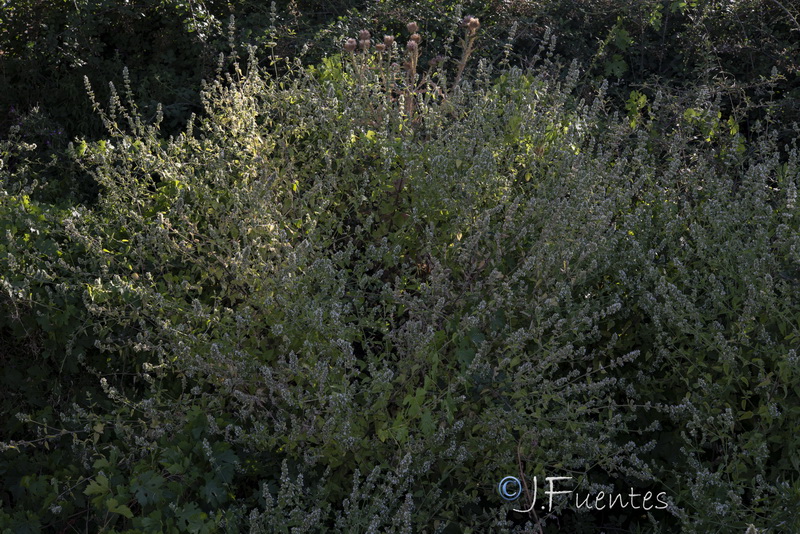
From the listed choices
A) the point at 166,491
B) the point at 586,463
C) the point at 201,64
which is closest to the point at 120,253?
the point at 166,491

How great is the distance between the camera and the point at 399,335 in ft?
9.48

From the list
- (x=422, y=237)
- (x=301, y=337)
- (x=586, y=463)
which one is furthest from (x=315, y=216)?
(x=586, y=463)

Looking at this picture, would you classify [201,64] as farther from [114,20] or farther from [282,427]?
[282,427]

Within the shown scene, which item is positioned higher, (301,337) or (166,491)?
(301,337)

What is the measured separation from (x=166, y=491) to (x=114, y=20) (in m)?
4.94

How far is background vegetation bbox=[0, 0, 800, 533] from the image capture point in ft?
9.10

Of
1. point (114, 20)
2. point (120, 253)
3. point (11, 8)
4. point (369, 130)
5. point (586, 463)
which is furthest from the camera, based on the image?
point (114, 20)

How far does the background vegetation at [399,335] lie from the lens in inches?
109

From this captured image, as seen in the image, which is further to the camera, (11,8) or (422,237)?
(11,8)

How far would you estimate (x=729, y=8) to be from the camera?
6.91m

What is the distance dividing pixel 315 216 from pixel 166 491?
1365 millimetres

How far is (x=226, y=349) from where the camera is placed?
3.00 m

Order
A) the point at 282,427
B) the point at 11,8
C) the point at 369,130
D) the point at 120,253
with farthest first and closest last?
the point at 11,8
the point at 369,130
the point at 120,253
the point at 282,427

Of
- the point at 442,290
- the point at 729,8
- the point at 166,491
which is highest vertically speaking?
the point at 729,8
